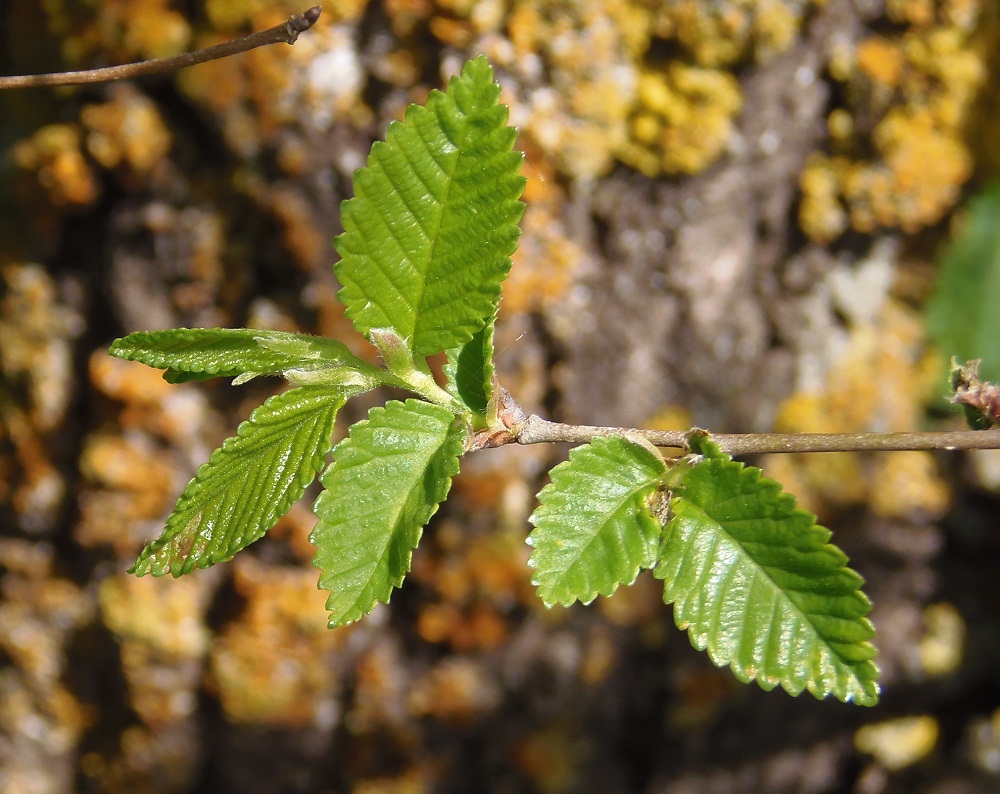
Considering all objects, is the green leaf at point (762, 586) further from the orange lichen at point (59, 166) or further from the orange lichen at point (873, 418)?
the orange lichen at point (59, 166)

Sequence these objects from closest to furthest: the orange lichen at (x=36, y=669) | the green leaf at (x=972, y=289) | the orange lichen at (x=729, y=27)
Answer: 1. the orange lichen at (x=729, y=27)
2. the green leaf at (x=972, y=289)
3. the orange lichen at (x=36, y=669)

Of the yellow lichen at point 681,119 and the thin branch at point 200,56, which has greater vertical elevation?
the yellow lichen at point 681,119

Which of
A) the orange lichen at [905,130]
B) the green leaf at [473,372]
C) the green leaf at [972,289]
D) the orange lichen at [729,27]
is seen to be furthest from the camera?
the green leaf at [972,289]

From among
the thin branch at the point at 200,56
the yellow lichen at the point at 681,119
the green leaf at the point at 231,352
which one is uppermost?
the yellow lichen at the point at 681,119

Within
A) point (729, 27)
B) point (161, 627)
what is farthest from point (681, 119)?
point (161, 627)

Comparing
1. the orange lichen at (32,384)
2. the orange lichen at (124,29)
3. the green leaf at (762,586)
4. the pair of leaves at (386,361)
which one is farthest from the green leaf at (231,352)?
the orange lichen at (32,384)

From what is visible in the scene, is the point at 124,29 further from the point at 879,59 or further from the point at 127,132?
the point at 879,59

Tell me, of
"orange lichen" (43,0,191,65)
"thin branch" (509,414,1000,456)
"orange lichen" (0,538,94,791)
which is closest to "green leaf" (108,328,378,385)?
"thin branch" (509,414,1000,456)
